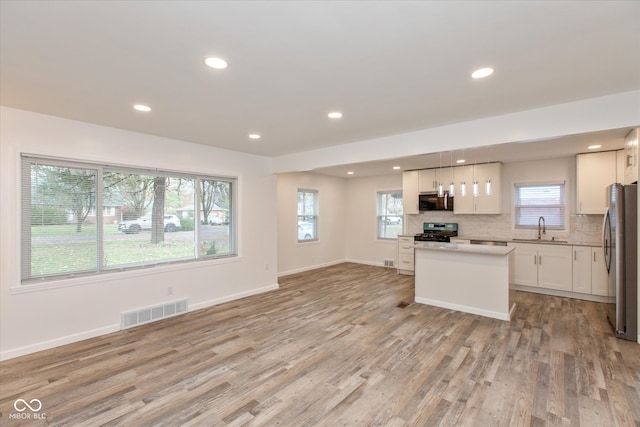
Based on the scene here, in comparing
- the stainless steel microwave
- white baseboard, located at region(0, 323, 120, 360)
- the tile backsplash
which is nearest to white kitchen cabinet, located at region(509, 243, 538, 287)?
the tile backsplash

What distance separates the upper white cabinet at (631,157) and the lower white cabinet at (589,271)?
5.04ft

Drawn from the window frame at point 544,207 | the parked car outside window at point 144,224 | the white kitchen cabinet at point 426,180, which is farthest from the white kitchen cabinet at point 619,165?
the parked car outside window at point 144,224

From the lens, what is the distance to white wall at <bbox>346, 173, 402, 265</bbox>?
26.0 ft

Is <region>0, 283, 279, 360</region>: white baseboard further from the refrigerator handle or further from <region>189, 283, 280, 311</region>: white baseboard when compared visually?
the refrigerator handle

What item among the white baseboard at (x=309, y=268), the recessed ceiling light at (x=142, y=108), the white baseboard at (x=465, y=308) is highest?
the recessed ceiling light at (x=142, y=108)

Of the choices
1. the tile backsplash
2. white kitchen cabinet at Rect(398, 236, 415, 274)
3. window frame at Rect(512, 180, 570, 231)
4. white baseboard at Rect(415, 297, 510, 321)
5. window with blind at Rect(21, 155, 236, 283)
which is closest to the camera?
window with blind at Rect(21, 155, 236, 283)

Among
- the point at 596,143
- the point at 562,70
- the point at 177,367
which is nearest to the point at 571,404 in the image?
the point at 562,70

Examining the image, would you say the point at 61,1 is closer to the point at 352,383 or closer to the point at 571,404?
the point at 352,383

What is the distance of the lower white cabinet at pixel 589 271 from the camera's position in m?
4.81

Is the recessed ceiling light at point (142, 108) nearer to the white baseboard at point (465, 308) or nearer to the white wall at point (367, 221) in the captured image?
the white baseboard at point (465, 308)

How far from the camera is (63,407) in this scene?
89.2 inches

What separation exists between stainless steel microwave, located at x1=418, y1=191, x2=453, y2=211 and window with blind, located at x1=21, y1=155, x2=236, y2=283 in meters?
4.41
